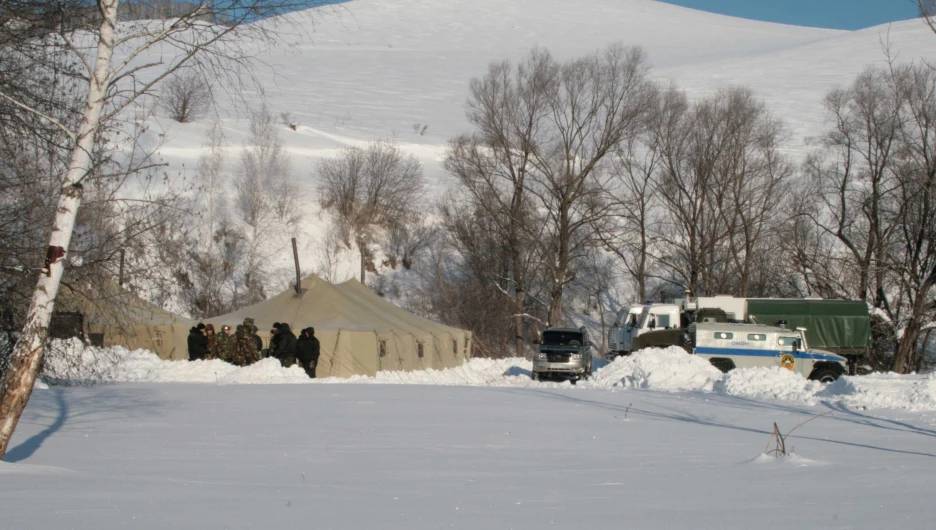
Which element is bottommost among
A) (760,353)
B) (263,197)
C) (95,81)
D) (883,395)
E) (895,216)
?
(883,395)

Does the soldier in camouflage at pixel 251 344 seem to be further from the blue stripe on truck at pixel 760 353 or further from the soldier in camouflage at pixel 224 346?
the blue stripe on truck at pixel 760 353

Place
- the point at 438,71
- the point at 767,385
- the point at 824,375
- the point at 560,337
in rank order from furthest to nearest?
the point at 438,71 < the point at 560,337 < the point at 824,375 < the point at 767,385

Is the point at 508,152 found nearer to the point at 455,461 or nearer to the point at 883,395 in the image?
the point at 883,395

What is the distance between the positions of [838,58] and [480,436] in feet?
299

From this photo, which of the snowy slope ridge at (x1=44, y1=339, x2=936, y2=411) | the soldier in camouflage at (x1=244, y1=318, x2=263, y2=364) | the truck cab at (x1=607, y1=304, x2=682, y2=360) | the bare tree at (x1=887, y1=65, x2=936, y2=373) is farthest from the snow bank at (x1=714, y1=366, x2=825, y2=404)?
the bare tree at (x1=887, y1=65, x2=936, y2=373)

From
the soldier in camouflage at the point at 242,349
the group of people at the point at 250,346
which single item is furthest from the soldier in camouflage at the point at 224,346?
the soldier in camouflage at the point at 242,349

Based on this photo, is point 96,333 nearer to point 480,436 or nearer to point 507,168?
point 480,436

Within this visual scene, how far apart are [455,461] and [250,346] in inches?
649

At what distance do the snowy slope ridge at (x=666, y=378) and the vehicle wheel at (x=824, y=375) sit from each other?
132cm

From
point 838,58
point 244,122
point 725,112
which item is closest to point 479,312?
point 725,112

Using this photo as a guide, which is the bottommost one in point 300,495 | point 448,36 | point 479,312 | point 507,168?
point 300,495

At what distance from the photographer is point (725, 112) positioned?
45.8 meters

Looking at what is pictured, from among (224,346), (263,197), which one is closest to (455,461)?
(224,346)

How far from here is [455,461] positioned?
30.5ft
